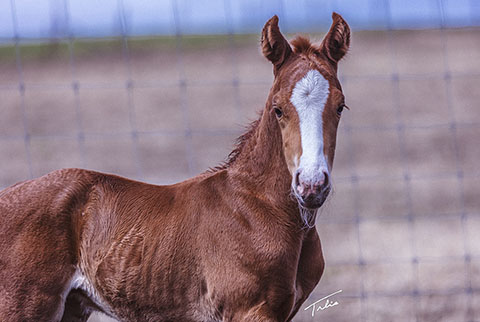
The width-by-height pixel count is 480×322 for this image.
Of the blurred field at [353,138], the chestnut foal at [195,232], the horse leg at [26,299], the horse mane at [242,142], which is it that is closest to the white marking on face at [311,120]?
the chestnut foal at [195,232]

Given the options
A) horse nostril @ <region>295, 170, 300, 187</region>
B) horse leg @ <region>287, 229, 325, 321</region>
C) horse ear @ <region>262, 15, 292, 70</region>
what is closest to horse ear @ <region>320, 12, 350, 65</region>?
A: horse ear @ <region>262, 15, 292, 70</region>

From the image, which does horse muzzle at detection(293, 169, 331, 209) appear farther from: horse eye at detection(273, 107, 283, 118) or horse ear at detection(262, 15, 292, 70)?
horse ear at detection(262, 15, 292, 70)

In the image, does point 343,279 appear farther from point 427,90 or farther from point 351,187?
point 427,90

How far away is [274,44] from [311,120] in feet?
1.72

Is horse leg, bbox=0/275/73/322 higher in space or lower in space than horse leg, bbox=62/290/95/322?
higher

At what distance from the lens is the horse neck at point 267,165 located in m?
3.17

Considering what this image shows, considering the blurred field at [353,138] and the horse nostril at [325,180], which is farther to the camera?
the blurred field at [353,138]

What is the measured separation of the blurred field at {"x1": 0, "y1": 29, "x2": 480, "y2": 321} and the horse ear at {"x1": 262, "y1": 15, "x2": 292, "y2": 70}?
181cm

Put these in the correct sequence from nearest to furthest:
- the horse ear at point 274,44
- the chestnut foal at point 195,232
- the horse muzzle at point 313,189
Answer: the horse muzzle at point 313,189
the chestnut foal at point 195,232
the horse ear at point 274,44

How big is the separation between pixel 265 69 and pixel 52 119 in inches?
205

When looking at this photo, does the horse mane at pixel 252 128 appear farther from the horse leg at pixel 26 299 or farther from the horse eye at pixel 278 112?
the horse leg at pixel 26 299

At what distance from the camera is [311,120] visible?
285 cm

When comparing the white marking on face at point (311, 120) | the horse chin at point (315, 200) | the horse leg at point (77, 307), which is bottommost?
the horse leg at point (77, 307)

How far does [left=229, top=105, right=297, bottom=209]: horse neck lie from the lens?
317 cm
